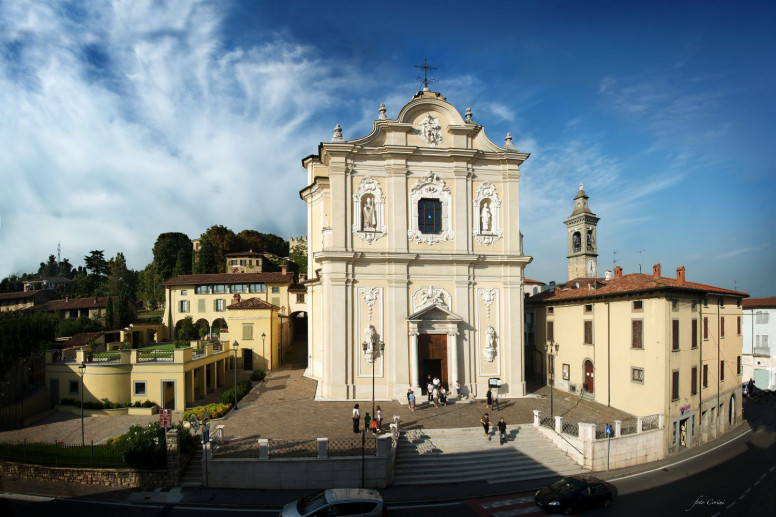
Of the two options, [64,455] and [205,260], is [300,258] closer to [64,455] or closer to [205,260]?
[205,260]

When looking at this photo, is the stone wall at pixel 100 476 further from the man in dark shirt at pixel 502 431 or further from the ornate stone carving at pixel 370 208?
the ornate stone carving at pixel 370 208

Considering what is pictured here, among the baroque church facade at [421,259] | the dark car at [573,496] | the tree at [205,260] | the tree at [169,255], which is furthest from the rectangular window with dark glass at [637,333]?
the tree at [169,255]

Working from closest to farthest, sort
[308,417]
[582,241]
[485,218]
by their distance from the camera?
[308,417] → [485,218] → [582,241]

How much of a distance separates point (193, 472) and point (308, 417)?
5.65m

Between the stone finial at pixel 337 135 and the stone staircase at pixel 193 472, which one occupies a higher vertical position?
the stone finial at pixel 337 135

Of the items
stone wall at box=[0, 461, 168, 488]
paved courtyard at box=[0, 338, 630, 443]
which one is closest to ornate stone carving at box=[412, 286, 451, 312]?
paved courtyard at box=[0, 338, 630, 443]

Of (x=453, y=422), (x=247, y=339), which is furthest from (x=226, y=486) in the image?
(x=247, y=339)

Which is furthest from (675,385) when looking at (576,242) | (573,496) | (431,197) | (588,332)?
(576,242)

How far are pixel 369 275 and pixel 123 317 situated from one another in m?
33.4

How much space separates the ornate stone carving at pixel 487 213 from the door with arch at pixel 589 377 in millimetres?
9654

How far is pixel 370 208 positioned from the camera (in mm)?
26156

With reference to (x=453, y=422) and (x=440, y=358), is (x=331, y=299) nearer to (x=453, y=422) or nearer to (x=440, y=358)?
(x=440, y=358)

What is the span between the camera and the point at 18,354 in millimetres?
25469

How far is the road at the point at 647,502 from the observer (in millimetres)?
14688
